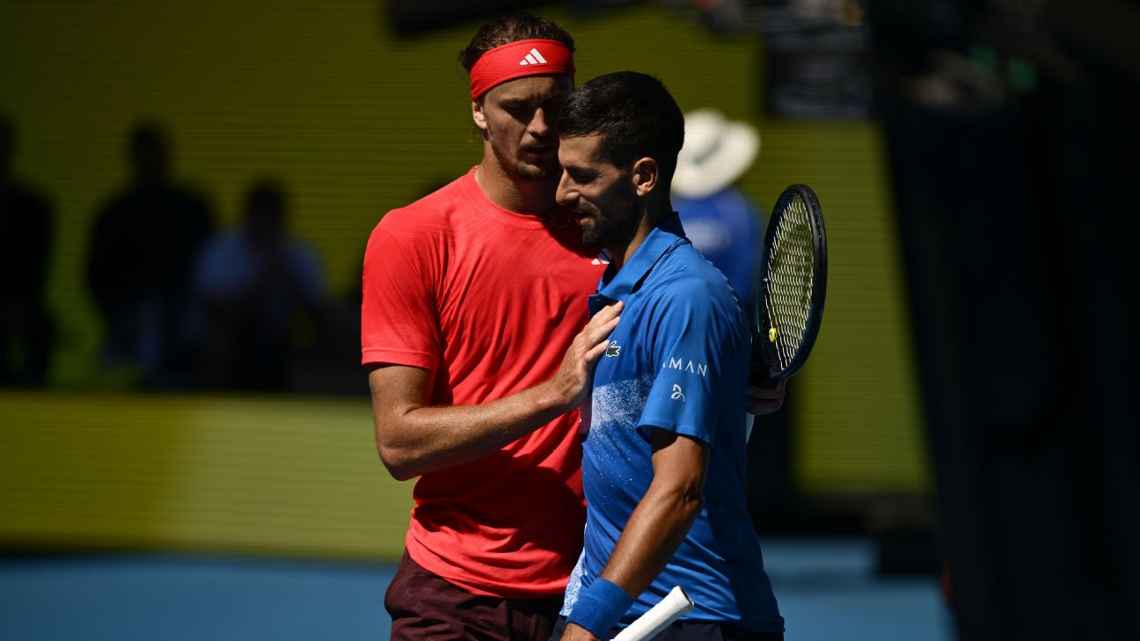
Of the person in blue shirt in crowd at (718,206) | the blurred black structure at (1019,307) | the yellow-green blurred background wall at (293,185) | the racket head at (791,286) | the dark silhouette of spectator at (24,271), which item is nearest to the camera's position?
the racket head at (791,286)

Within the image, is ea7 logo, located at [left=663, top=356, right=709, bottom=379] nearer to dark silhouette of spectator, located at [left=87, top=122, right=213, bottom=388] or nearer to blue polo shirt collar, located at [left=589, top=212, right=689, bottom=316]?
blue polo shirt collar, located at [left=589, top=212, right=689, bottom=316]

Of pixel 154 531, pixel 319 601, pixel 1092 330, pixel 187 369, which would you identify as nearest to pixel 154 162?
pixel 187 369

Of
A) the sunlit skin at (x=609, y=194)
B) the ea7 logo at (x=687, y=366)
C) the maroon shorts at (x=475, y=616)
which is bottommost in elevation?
the maroon shorts at (x=475, y=616)

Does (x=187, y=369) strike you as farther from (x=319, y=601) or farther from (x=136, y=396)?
(x=319, y=601)

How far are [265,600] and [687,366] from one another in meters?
6.36

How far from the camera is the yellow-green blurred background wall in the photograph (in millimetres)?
10547

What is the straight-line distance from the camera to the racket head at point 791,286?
140 inches

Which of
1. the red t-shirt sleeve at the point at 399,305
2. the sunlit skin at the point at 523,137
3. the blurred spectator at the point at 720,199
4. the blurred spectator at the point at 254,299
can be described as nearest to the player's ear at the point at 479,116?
the sunlit skin at the point at 523,137

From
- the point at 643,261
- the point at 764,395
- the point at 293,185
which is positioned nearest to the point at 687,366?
the point at 643,261

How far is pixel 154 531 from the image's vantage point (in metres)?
10.6

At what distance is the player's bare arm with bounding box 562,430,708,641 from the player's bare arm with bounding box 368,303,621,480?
306 millimetres

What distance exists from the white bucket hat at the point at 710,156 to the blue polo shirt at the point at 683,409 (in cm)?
627

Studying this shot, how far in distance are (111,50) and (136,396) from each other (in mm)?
2807

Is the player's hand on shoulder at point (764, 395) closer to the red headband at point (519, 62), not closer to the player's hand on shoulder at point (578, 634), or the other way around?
the player's hand on shoulder at point (578, 634)
